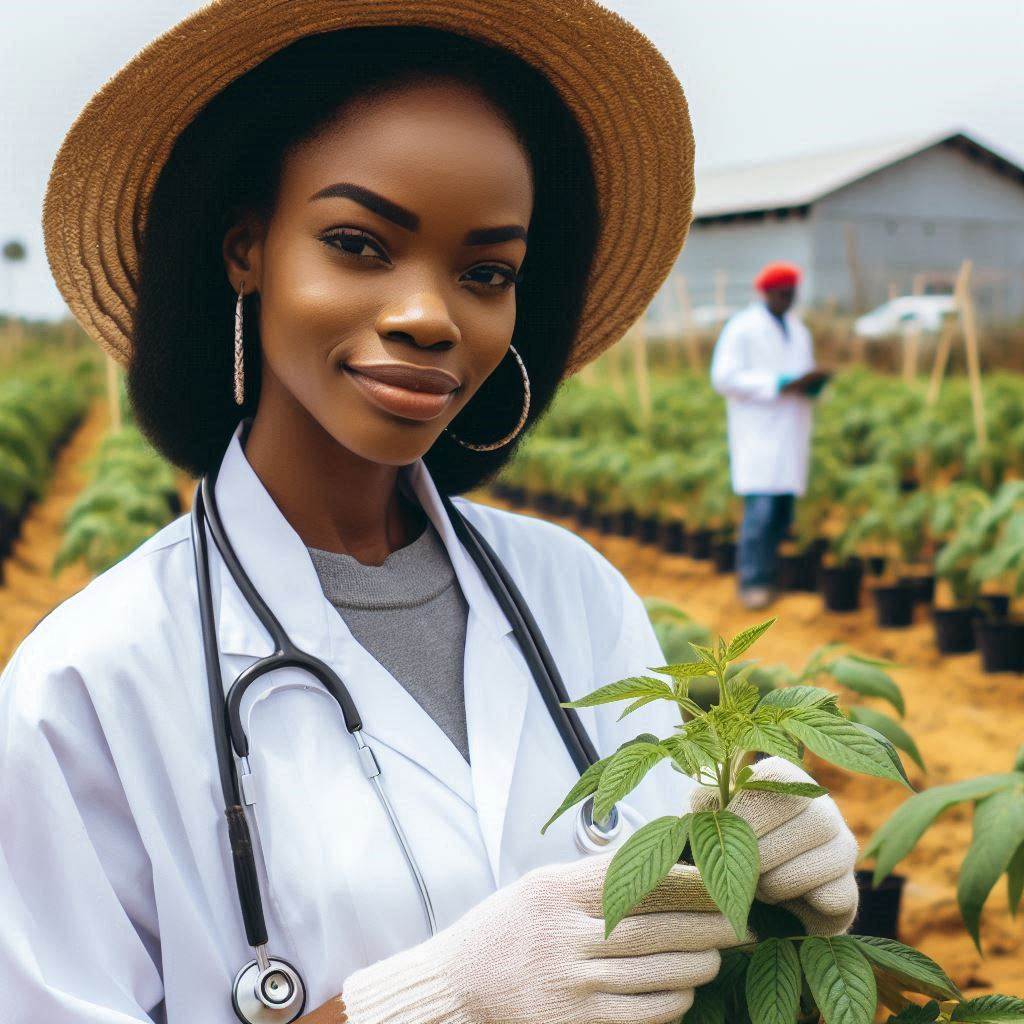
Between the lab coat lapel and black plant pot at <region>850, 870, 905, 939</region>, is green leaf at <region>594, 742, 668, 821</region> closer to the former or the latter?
the lab coat lapel

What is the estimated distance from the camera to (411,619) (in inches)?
50.9

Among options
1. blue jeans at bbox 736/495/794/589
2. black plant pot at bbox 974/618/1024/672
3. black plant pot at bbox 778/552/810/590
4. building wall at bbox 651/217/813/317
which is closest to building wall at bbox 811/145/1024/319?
building wall at bbox 651/217/813/317

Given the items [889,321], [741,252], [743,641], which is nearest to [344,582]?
[743,641]

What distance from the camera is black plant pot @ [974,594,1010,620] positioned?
530 centimetres

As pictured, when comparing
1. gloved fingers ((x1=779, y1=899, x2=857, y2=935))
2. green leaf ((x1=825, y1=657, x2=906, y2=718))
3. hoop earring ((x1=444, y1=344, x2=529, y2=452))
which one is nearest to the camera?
gloved fingers ((x1=779, y1=899, x2=857, y2=935))

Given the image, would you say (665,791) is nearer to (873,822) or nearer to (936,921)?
(936,921)

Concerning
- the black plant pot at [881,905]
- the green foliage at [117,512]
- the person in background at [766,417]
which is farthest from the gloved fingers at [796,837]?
the person in background at [766,417]

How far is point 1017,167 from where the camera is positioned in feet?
94.9

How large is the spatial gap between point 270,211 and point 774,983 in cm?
80

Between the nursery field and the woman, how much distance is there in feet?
5.54

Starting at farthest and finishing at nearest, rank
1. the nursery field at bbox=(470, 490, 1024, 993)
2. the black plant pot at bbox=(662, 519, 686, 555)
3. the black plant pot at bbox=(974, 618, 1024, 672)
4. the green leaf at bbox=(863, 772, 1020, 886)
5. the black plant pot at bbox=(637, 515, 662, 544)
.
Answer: the black plant pot at bbox=(637, 515, 662, 544) < the black plant pot at bbox=(662, 519, 686, 555) < the black plant pot at bbox=(974, 618, 1024, 672) < the nursery field at bbox=(470, 490, 1024, 993) < the green leaf at bbox=(863, 772, 1020, 886)

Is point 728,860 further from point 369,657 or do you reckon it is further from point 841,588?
point 841,588

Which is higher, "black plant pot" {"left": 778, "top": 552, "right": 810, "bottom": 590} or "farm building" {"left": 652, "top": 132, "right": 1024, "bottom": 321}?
"farm building" {"left": 652, "top": 132, "right": 1024, "bottom": 321}

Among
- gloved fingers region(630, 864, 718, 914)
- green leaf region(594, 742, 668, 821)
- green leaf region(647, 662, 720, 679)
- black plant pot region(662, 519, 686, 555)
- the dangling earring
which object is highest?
the dangling earring
